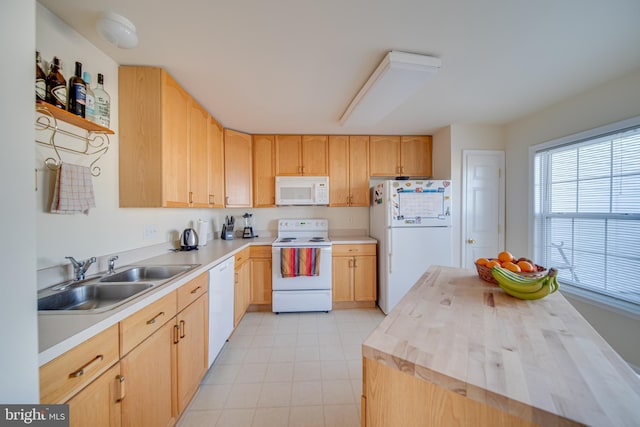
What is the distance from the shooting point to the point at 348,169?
3191mm

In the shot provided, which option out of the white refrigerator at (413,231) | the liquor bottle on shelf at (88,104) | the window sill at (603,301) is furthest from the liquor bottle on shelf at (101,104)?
the window sill at (603,301)

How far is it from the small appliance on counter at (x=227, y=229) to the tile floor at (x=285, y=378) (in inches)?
45.7

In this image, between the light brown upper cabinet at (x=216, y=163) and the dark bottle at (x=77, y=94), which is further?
the light brown upper cabinet at (x=216, y=163)

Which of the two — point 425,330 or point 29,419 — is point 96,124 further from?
point 425,330

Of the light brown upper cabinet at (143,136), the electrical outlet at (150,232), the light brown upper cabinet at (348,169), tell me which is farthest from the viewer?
the light brown upper cabinet at (348,169)

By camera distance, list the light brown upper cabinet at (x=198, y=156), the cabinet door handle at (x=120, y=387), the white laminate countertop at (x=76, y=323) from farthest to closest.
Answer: the light brown upper cabinet at (x=198, y=156) < the cabinet door handle at (x=120, y=387) < the white laminate countertop at (x=76, y=323)

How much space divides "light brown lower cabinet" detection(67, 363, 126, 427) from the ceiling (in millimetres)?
1758

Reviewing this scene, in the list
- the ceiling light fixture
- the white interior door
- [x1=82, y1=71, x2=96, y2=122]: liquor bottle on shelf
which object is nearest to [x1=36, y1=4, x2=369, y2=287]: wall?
[x1=82, y1=71, x2=96, y2=122]: liquor bottle on shelf

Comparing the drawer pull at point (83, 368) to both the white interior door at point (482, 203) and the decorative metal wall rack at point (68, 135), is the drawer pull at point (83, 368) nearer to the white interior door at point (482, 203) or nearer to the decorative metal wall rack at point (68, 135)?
the decorative metal wall rack at point (68, 135)

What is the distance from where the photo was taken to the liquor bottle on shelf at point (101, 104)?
134 centimetres

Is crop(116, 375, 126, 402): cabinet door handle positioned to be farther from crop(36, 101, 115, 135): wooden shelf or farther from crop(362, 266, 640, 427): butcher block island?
crop(36, 101, 115, 135): wooden shelf

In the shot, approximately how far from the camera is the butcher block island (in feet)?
1.61

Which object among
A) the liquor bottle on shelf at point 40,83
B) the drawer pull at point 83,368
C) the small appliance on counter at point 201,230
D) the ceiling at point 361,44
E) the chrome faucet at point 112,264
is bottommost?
the drawer pull at point 83,368

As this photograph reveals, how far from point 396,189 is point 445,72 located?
1.26m
